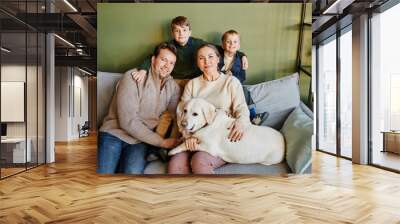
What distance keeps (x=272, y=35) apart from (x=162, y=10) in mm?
1865

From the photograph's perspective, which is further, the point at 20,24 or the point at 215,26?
the point at 20,24

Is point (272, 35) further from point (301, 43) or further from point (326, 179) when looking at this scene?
point (326, 179)

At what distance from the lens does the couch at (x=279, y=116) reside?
5969mm

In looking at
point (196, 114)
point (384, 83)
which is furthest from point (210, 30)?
point (384, 83)

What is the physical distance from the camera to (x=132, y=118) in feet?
19.4

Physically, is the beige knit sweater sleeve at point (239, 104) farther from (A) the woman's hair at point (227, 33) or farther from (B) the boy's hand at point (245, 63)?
(A) the woman's hair at point (227, 33)

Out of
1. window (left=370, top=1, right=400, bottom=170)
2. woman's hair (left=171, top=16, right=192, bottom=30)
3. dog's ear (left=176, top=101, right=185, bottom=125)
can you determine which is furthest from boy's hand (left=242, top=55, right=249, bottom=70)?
window (left=370, top=1, right=400, bottom=170)

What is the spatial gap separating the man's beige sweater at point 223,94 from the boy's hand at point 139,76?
71cm

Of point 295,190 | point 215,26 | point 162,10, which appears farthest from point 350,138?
point 162,10

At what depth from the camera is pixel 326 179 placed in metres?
6.05

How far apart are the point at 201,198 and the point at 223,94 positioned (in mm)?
1881

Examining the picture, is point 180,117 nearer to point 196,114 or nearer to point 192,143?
point 196,114

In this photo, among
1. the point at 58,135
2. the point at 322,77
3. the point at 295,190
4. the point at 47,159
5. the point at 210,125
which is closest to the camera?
the point at 295,190

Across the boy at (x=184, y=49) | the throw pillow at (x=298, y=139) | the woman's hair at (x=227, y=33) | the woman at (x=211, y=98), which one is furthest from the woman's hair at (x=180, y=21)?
the throw pillow at (x=298, y=139)
